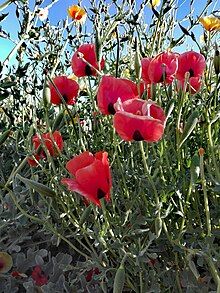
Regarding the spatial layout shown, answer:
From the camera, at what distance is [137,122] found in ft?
2.80

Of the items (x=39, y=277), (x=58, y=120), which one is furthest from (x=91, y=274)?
(x=58, y=120)

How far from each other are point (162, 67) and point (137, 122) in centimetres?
28

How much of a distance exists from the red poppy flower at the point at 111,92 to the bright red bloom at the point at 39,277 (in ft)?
1.78

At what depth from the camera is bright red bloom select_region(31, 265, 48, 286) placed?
134 cm

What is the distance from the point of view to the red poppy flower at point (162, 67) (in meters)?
1.11

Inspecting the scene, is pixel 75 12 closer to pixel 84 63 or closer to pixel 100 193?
pixel 84 63

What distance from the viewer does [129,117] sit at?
0.84 m

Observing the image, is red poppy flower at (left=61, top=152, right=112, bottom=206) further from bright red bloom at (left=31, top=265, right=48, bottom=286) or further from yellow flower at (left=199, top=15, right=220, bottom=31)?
yellow flower at (left=199, top=15, right=220, bottom=31)

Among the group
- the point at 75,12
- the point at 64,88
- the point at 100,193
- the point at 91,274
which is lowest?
the point at 91,274

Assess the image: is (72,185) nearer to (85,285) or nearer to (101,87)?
(101,87)

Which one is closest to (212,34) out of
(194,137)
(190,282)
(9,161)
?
(194,137)

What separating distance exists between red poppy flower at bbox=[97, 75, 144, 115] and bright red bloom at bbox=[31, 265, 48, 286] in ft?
1.78

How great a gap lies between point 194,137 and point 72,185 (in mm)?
681

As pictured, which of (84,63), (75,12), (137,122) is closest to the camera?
(137,122)
